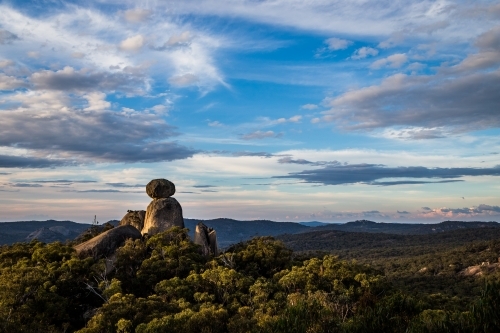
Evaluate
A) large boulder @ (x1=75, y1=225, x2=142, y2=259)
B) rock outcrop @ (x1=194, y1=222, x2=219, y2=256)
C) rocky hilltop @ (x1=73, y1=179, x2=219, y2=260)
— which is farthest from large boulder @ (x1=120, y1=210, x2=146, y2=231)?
rock outcrop @ (x1=194, y1=222, x2=219, y2=256)

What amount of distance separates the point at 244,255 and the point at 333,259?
8.95m

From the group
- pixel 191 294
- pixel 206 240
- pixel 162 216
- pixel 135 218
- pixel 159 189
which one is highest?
pixel 159 189

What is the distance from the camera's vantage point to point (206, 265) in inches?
1560

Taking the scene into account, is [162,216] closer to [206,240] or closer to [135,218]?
[135,218]

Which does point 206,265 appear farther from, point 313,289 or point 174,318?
point 174,318

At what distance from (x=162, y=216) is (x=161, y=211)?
1.76 feet

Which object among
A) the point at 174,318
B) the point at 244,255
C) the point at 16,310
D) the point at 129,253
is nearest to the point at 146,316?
the point at 174,318

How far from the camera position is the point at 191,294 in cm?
3372

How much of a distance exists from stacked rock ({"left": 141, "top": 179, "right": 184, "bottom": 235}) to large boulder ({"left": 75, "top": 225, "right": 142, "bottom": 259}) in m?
3.13

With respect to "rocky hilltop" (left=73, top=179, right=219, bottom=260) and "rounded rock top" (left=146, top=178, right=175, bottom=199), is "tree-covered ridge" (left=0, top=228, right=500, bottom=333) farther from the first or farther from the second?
"rounded rock top" (left=146, top=178, right=175, bottom=199)

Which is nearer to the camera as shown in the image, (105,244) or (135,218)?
(105,244)

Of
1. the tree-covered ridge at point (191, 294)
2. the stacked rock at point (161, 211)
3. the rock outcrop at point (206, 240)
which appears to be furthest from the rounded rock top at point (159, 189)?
the tree-covered ridge at point (191, 294)

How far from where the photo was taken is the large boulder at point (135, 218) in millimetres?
47972

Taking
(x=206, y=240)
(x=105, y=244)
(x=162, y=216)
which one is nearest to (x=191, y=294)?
(x=105, y=244)
